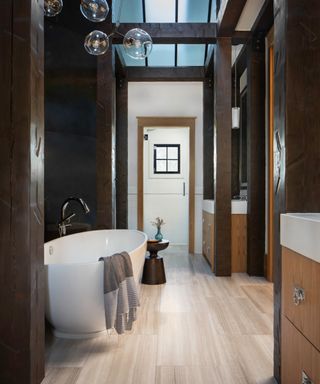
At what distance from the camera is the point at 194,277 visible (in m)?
4.14

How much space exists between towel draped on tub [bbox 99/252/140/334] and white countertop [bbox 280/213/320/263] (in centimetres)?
102

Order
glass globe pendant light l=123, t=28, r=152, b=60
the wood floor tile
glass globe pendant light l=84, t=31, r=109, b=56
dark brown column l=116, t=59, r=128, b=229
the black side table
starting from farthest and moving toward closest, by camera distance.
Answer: dark brown column l=116, t=59, r=128, b=229 → the black side table → glass globe pendant light l=84, t=31, r=109, b=56 → glass globe pendant light l=123, t=28, r=152, b=60 → the wood floor tile

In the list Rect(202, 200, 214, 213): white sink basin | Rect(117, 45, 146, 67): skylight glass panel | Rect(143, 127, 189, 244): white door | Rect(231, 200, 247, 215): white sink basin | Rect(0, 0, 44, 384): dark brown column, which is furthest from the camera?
Rect(143, 127, 189, 244): white door

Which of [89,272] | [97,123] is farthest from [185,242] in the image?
[89,272]

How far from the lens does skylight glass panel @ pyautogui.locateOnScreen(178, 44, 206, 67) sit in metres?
5.19

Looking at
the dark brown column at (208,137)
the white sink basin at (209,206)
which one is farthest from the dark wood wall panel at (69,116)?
the dark brown column at (208,137)

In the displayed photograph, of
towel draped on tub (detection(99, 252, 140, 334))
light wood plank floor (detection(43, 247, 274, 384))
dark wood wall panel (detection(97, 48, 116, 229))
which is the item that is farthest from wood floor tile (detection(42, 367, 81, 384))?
dark wood wall panel (detection(97, 48, 116, 229))

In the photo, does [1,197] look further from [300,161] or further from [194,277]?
[194,277]

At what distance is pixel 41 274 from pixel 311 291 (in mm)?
1334

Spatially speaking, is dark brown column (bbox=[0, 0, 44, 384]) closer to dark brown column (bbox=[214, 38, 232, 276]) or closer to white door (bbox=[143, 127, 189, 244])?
dark brown column (bbox=[214, 38, 232, 276])

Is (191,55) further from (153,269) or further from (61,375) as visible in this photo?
(61,375)

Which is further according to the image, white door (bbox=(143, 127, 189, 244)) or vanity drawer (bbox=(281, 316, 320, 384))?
white door (bbox=(143, 127, 189, 244))

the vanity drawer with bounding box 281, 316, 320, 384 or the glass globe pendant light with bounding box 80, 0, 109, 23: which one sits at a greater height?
the glass globe pendant light with bounding box 80, 0, 109, 23

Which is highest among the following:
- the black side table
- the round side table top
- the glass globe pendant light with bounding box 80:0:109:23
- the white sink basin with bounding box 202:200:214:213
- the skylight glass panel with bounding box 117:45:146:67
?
the skylight glass panel with bounding box 117:45:146:67
